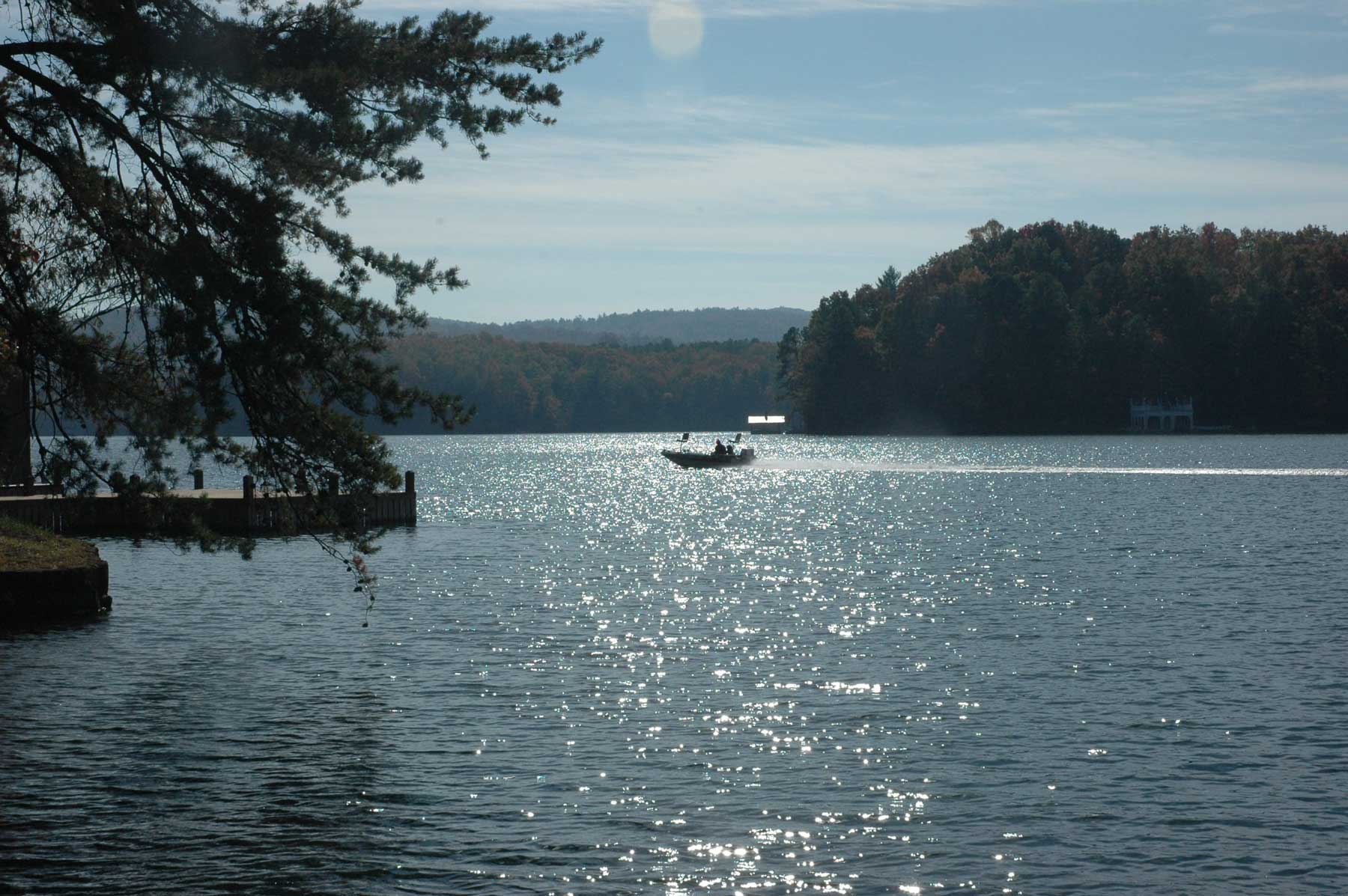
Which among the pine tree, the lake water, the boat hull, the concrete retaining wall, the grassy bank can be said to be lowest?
the lake water

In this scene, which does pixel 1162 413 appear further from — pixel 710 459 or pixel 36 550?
pixel 36 550

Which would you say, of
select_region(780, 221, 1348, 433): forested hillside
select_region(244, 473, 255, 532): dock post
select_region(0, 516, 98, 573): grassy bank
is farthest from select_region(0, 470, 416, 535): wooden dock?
select_region(780, 221, 1348, 433): forested hillside

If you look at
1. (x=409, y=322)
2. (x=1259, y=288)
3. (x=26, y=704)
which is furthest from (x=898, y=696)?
(x=1259, y=288)

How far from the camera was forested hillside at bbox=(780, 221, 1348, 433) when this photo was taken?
16225 cm

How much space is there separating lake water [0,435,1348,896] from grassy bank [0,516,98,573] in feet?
5.34

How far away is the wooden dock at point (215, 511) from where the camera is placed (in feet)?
63.6

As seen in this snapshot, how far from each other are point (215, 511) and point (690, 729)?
103 feet

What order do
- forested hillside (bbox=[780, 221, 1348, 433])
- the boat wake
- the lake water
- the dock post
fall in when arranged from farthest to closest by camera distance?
forested hillside (bbox=[780, 221, 1348, 433]) → the boat wake → the dock post → the lake water

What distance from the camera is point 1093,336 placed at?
170125mm

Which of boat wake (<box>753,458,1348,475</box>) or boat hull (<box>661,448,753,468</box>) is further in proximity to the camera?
boat hull (<box>661,448,753,468</box>)

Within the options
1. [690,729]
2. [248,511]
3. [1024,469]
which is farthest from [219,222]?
[1024,469]

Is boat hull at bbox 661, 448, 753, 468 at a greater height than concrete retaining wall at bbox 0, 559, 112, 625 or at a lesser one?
greater

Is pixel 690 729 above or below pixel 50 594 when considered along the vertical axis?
below

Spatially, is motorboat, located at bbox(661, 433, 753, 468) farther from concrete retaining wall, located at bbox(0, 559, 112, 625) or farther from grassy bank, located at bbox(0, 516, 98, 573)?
concrete retaining wall, located at bbox(0, 559, 112, 625)
